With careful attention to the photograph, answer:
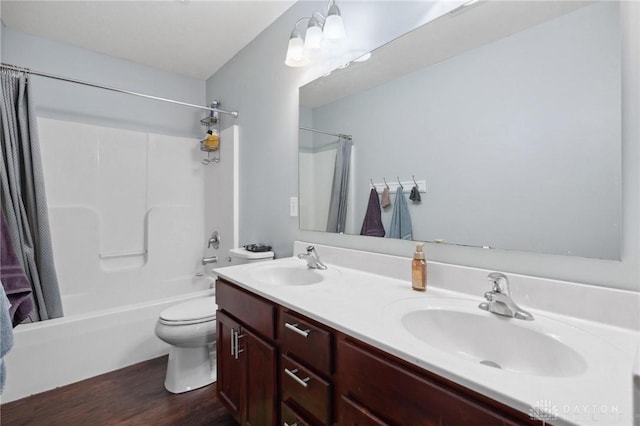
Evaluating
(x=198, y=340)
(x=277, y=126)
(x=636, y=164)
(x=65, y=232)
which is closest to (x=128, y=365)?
(x=198, y=340)

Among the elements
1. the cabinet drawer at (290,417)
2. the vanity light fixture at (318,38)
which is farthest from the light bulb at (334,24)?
the cabinet drawer at (290,417)

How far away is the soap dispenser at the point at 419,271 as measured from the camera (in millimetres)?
1022

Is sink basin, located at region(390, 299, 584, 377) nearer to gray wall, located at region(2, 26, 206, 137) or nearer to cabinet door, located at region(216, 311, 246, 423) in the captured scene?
cabinet door, located at region(216, 311, 246, 423)

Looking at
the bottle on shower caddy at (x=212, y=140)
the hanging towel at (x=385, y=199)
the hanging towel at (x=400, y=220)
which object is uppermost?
the bottle on shower caddy at (x=212, y=140)

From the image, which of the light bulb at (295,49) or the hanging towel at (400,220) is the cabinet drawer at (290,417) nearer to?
the hanging towel at (400,220)

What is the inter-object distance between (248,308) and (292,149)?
1.04m

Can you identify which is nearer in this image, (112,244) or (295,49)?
(295,49)

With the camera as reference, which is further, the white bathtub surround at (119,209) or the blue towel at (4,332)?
the white bathtub surround at (119,209)

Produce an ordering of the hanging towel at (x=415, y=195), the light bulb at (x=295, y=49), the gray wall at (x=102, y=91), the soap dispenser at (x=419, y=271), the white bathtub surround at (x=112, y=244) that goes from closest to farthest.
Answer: the soap dispenser at (x=419, y=271) < the hanging towel at (x=415, y=195) < the light bulb at (x=295, y=49) < the white bathtub surround at (x=112, y=244) < the gray wall at (x=102, y=91)

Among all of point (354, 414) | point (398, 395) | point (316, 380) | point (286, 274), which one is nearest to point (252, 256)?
point (286, 274)

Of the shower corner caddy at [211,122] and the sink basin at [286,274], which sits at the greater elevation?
the shower corner caddy at [211,122]

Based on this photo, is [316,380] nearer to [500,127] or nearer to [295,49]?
[500,127]

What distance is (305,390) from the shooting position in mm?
879

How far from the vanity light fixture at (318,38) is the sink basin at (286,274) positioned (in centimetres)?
114
